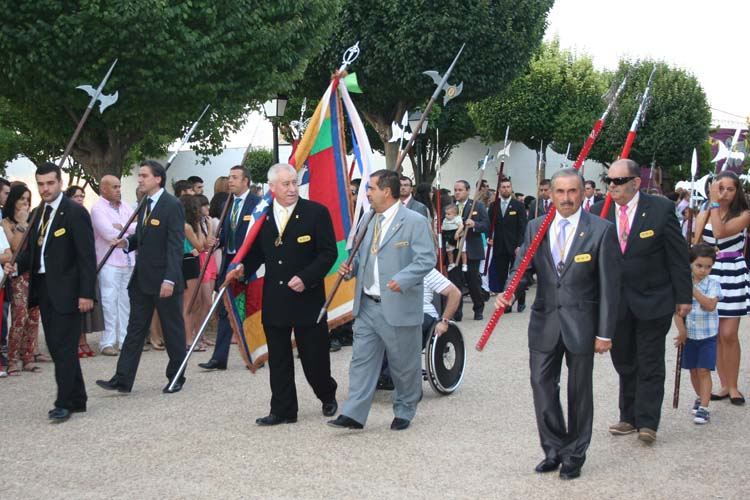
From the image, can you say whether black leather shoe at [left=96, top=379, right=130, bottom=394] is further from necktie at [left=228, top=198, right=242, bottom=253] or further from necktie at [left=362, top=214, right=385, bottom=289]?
necktie at [left=362, top=214, right=385, bottom=289]

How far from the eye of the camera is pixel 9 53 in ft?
46.0

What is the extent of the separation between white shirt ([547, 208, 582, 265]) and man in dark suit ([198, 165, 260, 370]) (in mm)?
4358

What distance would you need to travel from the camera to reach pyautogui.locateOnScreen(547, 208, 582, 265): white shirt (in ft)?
19.5

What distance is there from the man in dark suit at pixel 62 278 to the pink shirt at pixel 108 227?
324 cm

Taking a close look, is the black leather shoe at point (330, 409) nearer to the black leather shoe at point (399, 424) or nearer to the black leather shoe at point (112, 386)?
the black leather shoe at point (399, 424)

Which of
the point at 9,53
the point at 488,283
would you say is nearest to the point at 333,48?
the point at 488,283

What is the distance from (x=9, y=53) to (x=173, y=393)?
23.7 feet

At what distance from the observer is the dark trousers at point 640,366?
6.72 m

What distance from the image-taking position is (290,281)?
7332 millimetres

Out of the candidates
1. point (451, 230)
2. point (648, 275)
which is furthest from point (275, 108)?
point (648, 275)

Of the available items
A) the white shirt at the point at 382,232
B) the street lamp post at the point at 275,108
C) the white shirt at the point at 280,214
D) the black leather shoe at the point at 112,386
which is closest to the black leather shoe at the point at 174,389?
the black leather shoe at the point at 112,386

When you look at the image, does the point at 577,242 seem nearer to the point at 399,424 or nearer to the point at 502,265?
the point at 399,424

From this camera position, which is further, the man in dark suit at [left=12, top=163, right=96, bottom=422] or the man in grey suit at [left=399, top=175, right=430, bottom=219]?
the man in grey suit at [left=399, top=175, right=430, bottom=219]

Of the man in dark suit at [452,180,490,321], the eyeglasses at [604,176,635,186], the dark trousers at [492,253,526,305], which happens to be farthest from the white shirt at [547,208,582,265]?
the dark trousers at [492,253,526,305]
